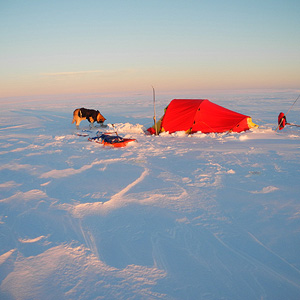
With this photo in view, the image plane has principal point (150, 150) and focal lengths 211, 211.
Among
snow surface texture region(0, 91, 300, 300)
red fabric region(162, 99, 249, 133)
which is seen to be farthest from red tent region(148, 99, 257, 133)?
snow surface texture region(0, 91, 300, 300)

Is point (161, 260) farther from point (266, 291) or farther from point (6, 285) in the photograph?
point (6, 285)

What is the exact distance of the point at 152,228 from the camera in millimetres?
3482

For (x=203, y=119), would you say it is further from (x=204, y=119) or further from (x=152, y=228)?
(x=152, y=228)

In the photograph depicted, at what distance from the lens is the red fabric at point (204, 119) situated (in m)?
10.7

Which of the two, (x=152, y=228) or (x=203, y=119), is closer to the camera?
(x=152, y=228)

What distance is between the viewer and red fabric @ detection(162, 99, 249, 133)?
1070 cm

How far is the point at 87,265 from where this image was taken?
2750mm

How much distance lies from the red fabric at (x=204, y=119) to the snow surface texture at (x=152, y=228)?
156 inches

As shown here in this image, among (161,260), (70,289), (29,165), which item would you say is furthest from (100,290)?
(29,165)

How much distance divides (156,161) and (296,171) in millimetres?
3913

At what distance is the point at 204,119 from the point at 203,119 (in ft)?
0.18

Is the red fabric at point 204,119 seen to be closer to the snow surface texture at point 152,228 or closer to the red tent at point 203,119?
the red tent at point 203,119

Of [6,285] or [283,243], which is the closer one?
[6,285]

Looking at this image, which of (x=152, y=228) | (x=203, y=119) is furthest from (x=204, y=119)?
(x=152, y=228)
